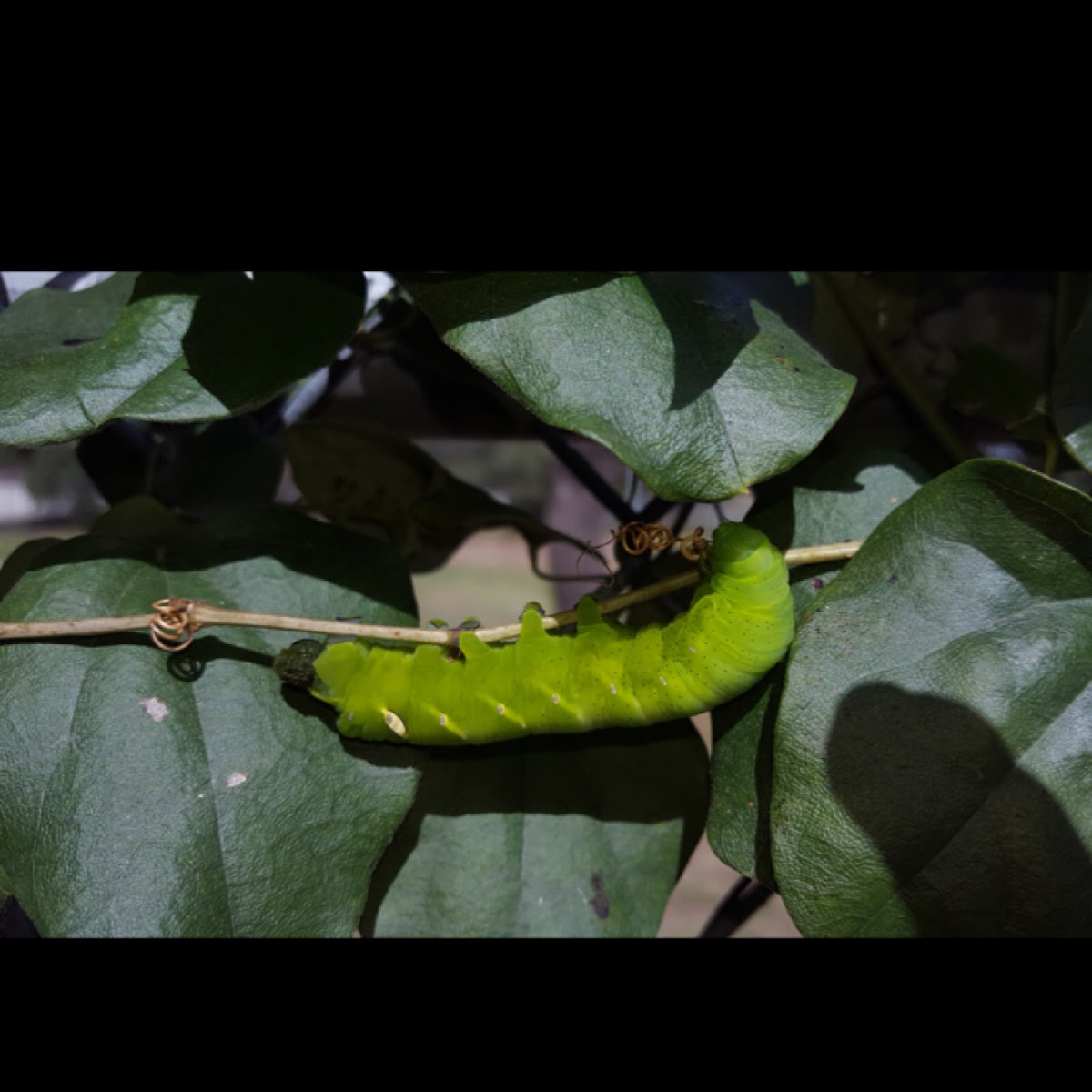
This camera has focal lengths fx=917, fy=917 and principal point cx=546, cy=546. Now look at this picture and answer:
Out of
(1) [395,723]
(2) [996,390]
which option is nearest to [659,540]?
(1) [395,723]

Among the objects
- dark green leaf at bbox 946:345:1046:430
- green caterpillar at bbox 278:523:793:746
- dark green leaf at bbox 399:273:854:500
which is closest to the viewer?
dark green leaf at bbox 399:273:854:500

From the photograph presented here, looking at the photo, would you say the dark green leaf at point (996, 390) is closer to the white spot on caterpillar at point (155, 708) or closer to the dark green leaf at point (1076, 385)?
the dark green leaf at point (1076, 385)

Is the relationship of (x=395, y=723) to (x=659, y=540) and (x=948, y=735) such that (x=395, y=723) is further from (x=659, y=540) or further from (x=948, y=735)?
(x=948, y=735)

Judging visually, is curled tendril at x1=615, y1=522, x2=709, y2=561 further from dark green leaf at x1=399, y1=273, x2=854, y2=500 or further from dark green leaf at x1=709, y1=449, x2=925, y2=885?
dark green leaf at x1=399, y1=273, x2=854, y2=500

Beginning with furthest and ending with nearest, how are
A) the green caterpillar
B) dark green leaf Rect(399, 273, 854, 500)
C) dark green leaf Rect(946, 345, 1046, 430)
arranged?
1. dark green leaf Rect(946, 345, 1046, 430)
2. the green caterpillar
3. dark green leaf Rect(399, 273, 854, 500)

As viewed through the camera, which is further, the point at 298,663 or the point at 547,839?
the point at 547,839

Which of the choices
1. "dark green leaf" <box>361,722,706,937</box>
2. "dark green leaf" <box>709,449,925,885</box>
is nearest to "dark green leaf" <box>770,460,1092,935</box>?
"dark green leaf" <box>709,449,925,885</box>
